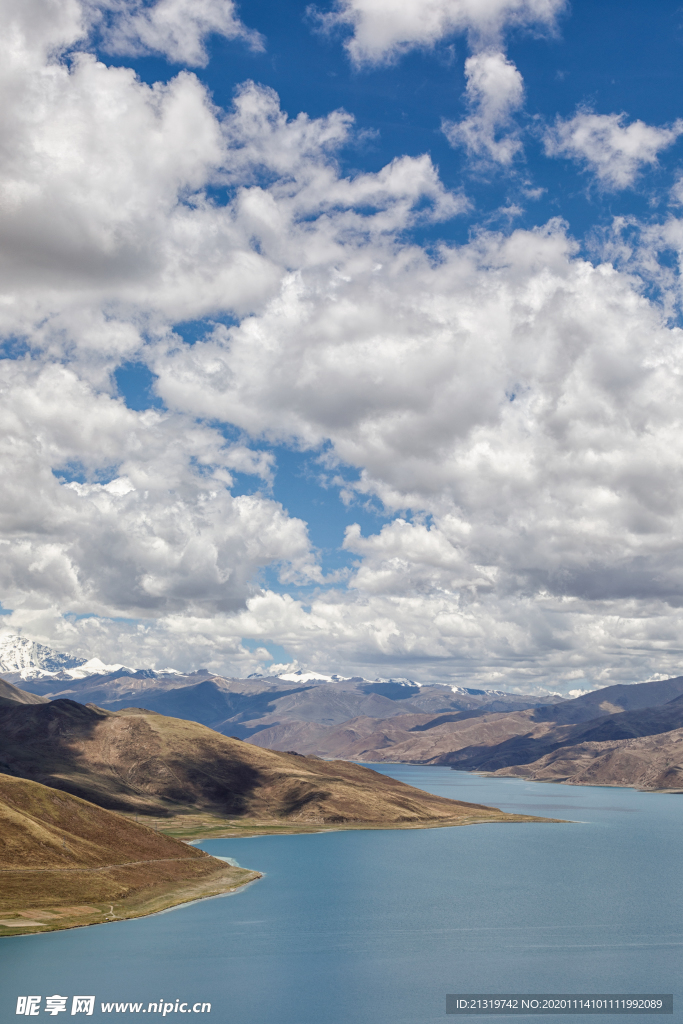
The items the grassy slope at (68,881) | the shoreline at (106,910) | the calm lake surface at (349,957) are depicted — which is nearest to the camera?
the calm lake surface at (349,957)

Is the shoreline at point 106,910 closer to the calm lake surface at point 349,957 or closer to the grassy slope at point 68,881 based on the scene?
the grassy slope at point 68,881

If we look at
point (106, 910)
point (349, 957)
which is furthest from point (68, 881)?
point (349, 957)

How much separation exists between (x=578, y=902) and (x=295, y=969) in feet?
287

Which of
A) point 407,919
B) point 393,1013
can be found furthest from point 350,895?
point 393,1013

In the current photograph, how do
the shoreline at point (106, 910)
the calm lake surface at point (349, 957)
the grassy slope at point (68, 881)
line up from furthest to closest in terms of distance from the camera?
the grassy slope at point (68, 881)
the shoreline at point (106, 910)
the calm lake surface at point (349, 957)

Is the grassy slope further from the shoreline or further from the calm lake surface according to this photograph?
the calm lake surface

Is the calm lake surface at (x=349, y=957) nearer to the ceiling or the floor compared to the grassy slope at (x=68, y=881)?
nearer to the floor

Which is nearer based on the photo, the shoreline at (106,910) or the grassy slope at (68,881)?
the shoreline at (106,910)

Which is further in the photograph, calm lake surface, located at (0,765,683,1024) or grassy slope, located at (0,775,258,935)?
grassy slope, located at (0,775,258,935)

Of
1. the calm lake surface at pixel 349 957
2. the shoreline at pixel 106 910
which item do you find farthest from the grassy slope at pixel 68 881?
the calm lake surface at pixel 349 957

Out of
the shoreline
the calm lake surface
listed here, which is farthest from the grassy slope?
the calm lake surface

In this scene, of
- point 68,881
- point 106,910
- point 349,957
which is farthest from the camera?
point 68,881

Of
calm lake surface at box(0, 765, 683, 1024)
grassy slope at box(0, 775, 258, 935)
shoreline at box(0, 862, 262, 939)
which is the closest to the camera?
calm lake surface at box(0, 765, 683, 1024)

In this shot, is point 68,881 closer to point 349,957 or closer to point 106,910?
point 106,910
